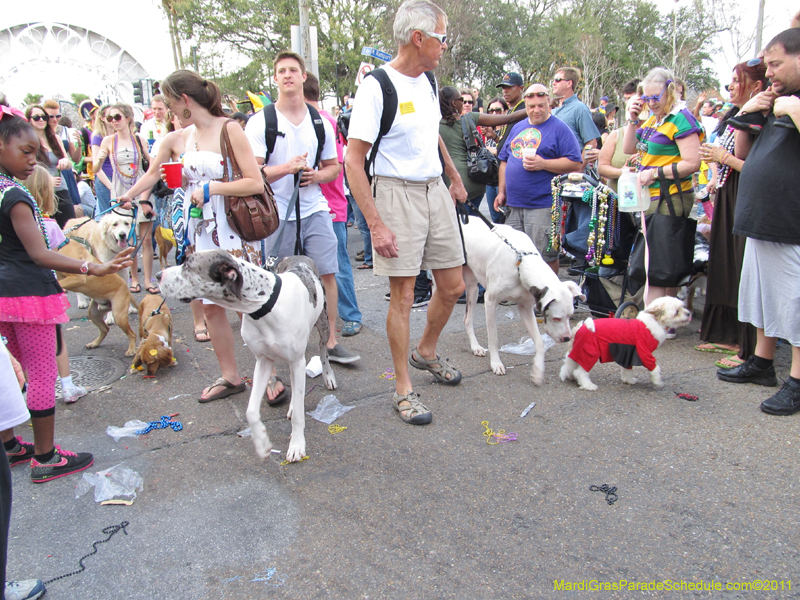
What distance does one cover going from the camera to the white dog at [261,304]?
2.60m

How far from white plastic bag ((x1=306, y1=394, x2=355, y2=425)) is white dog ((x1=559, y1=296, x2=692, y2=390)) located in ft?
5.79

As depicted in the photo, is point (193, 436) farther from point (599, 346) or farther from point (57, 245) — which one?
point (599, 346)

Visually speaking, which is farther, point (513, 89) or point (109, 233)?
point (513, 89)

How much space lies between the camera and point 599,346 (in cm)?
396

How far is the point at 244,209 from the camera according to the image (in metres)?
3.36

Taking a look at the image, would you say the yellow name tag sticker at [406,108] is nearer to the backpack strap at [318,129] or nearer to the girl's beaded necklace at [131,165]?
the backpack strap at [318,129]

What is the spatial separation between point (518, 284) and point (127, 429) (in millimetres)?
3044

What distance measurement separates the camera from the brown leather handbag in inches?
132

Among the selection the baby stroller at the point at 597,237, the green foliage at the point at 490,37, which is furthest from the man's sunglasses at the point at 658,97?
the green foliage at the point at 490,37

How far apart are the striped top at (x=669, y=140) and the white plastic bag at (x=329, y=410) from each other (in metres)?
3.37

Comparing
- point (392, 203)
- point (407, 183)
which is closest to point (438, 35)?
point (407, 183)

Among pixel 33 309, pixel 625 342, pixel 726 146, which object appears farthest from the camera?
pixel 726 146

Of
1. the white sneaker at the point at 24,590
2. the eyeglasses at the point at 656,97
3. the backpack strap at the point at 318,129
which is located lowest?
the white sneaker at the point at 24,590

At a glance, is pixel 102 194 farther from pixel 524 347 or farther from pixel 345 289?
pixel 524 347
